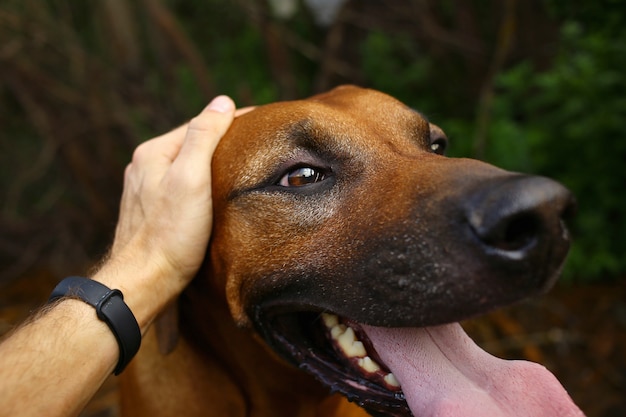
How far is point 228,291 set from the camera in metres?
2.26

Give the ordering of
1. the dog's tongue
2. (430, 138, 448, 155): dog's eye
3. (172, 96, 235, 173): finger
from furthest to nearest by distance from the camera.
Result: (430, 138, 448, 155): dog's eye → (172, 96, 235, 173): finger → the dog's tongue

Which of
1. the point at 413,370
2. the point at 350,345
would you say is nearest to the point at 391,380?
the point at 413,370

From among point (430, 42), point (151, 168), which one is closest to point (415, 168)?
point (151, 168)

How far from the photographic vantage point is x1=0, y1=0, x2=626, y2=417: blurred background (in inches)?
178

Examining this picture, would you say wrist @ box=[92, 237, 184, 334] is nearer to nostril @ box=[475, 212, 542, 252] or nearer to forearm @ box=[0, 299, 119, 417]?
forearm @ box=[0, 299, 119, 417]

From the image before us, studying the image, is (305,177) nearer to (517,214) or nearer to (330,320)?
(330,320)

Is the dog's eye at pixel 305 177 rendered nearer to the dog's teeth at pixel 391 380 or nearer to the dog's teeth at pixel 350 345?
the dog's teeth at pixel 350 345

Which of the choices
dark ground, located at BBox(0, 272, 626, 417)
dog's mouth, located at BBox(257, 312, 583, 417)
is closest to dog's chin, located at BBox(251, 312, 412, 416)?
dog's mouth, located at BBox(257, 312, 583, 417)

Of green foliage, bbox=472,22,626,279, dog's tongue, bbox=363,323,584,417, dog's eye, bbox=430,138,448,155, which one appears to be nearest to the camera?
dog's tongue, bbox=363,323,584,417

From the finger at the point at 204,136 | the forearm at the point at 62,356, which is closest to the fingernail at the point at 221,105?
the finger at the point at 204,136

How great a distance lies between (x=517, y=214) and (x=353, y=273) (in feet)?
1.96

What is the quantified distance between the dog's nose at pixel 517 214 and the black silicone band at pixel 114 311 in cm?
127

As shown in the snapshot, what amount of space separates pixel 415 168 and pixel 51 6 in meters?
5.70

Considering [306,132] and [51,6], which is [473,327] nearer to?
[306,132]
